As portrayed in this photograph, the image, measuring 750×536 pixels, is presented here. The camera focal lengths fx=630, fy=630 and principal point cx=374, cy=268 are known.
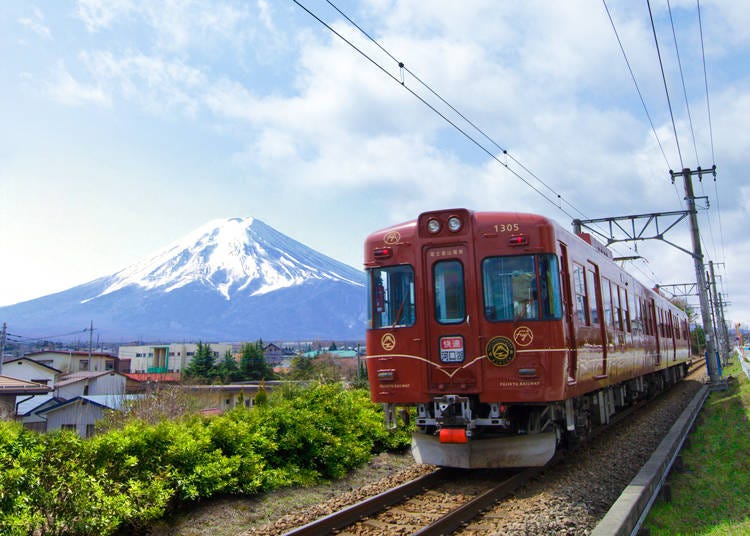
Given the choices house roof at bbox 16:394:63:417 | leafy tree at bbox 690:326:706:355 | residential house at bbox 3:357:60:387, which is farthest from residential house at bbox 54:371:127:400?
leafy tree at bbox 690:326:706:355

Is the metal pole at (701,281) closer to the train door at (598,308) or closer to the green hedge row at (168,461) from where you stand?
the train door at (598,308)

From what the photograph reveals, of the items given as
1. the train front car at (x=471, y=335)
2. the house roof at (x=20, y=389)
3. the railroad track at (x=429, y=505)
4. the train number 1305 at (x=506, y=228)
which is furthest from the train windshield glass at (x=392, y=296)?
the house roof at (x=20, y=389)

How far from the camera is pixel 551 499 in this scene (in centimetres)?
723

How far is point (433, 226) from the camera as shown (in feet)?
29.3

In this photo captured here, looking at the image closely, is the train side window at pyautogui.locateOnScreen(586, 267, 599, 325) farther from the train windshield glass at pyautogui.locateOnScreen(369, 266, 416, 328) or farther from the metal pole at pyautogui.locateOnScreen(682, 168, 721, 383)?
the metal pole at pyautogui.locateOnScreen(682, 168, 721, 383)

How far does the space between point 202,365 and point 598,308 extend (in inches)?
2409

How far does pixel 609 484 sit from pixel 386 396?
3113 mm

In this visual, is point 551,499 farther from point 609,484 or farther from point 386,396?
point 386,396

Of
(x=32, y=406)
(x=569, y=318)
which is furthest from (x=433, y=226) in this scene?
(x=32, y=406)

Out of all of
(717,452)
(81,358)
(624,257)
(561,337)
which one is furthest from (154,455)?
(81,358)

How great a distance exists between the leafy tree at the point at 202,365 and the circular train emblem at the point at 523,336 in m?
59.7

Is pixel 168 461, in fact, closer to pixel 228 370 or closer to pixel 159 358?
pixel 228 370

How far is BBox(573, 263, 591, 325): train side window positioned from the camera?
921 cm

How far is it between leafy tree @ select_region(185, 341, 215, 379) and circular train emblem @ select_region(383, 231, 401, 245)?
58488 millimetres
